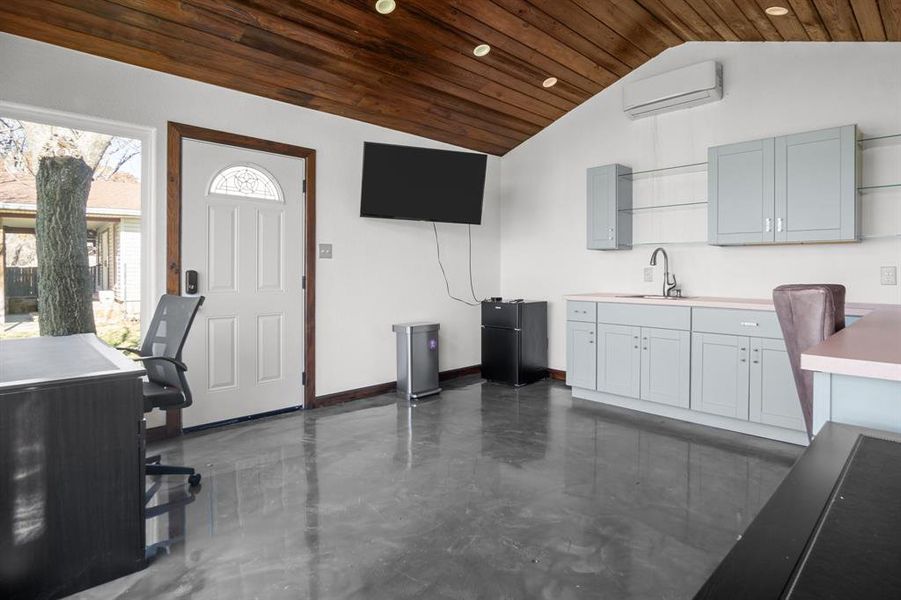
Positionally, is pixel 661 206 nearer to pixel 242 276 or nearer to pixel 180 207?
pixel 242 276

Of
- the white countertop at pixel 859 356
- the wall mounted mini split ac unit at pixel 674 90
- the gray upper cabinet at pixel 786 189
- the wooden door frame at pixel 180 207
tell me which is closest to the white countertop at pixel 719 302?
the gray upper cabinet at pixel 786 189

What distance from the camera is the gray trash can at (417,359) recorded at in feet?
15.6

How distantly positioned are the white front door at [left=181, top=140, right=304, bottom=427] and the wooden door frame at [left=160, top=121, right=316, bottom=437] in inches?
1.8

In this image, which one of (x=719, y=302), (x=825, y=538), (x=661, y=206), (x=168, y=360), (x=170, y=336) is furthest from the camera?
(x=661, y=206)

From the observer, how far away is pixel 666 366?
4094 millimetres

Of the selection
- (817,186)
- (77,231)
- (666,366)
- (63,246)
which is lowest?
(666,366)

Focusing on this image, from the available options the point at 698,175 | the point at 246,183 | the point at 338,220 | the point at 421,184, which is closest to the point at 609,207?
the point at 698,175

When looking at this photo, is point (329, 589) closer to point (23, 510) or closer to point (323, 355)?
point (23, 510)

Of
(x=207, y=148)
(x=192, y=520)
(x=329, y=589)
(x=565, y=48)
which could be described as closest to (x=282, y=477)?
(x=192, y=520)

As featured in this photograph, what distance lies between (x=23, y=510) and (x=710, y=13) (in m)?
4.81

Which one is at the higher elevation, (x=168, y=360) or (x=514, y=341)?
(x=168, y=360)

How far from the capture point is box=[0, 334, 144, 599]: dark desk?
182 centimetres

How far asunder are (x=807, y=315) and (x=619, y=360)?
269 centimetres

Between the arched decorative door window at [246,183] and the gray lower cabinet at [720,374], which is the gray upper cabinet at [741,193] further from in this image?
the arched decorative door window at [246,183]
